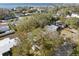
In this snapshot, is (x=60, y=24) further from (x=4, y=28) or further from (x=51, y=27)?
(x=4, y=28)

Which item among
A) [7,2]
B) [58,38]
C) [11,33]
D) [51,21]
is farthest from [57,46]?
[7,2]

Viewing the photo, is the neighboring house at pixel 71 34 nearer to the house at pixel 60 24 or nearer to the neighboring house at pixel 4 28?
the house at pixel 60 24

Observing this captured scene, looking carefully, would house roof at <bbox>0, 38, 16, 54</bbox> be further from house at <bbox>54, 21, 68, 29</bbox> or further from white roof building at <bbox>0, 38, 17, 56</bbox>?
house at <bbox>54, 21, 68, 29</bbox>

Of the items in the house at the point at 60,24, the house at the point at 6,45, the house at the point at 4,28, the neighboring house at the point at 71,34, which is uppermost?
the house at the point at 60,24

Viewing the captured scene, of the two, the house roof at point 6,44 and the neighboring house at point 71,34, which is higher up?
the neighboring house at point 71,34

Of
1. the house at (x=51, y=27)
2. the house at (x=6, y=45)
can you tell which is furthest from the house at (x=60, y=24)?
the house at (x=6, y=45)

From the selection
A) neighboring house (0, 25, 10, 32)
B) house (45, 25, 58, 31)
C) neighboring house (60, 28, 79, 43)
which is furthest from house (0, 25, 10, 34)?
neighboring house (60, 28, 79, 43)

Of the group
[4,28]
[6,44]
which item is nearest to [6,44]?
[6,44]

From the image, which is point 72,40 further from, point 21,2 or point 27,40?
point 21,2
